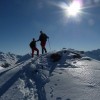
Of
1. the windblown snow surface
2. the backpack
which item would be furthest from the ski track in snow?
the backpack

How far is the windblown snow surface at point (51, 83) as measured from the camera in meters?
11.9

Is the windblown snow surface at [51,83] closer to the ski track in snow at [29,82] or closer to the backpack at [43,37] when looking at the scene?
the ski track in snow at [29,82]

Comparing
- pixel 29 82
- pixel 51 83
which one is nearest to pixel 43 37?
pixel 29 82

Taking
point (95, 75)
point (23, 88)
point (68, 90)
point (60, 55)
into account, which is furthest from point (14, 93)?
point (60, 55)

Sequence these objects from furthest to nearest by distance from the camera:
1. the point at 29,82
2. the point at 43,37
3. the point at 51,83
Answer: the point at 43,37 < the point at 29,82 < the point at 51,83

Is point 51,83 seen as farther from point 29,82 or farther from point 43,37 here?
point 43,37

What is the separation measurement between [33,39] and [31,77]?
1274cm

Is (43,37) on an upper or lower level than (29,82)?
upper

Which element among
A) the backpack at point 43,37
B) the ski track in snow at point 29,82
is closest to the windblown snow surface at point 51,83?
the ski track in snow at point 29,82

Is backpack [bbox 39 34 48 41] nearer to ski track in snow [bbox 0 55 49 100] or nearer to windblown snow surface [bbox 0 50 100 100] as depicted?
windblown snow surface [bbox 0 50 100 100]

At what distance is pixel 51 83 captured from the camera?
1381 cm

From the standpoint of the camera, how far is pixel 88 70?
56.4 ft

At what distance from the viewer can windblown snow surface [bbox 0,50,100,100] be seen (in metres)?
11.9

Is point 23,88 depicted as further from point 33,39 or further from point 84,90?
point 33,39
